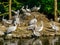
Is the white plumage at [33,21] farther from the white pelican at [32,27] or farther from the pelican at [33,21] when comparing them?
the white pelican at [32,27]

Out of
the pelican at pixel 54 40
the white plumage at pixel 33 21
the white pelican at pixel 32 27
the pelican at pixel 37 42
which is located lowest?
the pelican at pixel 54 40

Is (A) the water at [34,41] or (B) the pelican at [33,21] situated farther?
(B) the pelican at [33,21]

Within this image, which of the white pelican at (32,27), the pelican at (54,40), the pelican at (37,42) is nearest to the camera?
the pelican at (37,42)

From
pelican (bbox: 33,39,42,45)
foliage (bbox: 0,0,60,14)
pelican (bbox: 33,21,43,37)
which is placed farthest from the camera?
foliage (bbox: 0,0,60,14)

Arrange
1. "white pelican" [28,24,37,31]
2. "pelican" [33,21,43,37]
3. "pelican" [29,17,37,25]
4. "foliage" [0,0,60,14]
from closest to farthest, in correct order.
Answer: "pelican" [33,21,43,37] → "white pelican" [28,24,37,31] → "pelican" [29,17,37,25] → "foliage" [0,0,60,14]

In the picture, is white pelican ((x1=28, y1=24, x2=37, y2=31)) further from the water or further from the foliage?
the foliage

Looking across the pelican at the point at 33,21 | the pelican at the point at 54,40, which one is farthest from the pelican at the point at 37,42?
the pelican at the point at 33,21

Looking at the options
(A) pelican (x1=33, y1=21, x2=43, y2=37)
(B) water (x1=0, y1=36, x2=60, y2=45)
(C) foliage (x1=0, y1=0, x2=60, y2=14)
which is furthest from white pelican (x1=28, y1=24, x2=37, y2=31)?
(C) foliage (x1=0, y1=0, x2=60, y2=14)

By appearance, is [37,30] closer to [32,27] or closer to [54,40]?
[32,27]

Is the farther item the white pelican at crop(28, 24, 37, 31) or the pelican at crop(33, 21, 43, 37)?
the white pelican at crop(28, 24, 37, 31)

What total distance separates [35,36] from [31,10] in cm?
332

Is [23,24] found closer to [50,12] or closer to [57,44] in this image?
[50,12]

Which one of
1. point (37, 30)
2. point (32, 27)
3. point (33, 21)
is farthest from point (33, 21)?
point (37, 30)

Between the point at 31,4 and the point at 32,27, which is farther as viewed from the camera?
the point at 31,4
